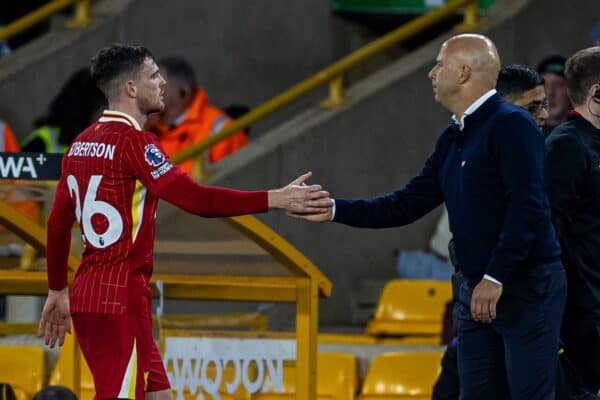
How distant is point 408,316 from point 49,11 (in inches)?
164

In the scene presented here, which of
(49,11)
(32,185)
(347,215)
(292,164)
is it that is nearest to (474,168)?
(347,215)

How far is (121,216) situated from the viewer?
556cm

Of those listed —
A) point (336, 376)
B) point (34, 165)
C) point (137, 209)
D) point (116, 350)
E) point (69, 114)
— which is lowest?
point (116, 350)

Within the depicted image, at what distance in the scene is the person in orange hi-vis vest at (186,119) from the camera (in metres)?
10.2

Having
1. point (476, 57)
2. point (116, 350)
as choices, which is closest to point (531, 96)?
point (476, 57)

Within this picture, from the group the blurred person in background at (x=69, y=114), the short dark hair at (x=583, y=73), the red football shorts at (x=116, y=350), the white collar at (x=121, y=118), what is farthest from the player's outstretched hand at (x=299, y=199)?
the blurred person in background at (x=69, y=114)

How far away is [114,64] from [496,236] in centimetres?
158

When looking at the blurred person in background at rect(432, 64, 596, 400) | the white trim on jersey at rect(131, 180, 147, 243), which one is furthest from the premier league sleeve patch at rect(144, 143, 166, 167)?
the blurred person in background at rect(432, 64, 596, 400)

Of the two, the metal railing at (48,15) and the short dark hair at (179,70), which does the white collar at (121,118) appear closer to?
the short dark hair at (179,70)

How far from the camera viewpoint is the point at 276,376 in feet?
22.0

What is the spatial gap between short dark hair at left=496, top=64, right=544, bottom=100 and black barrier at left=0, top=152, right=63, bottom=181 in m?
1.89

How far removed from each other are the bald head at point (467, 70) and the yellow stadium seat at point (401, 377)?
2.45 metres

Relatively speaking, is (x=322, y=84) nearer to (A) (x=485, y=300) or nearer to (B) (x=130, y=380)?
(B) (x=130, y=380)

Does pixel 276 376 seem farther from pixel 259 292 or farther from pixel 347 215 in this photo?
pixel 347 215
